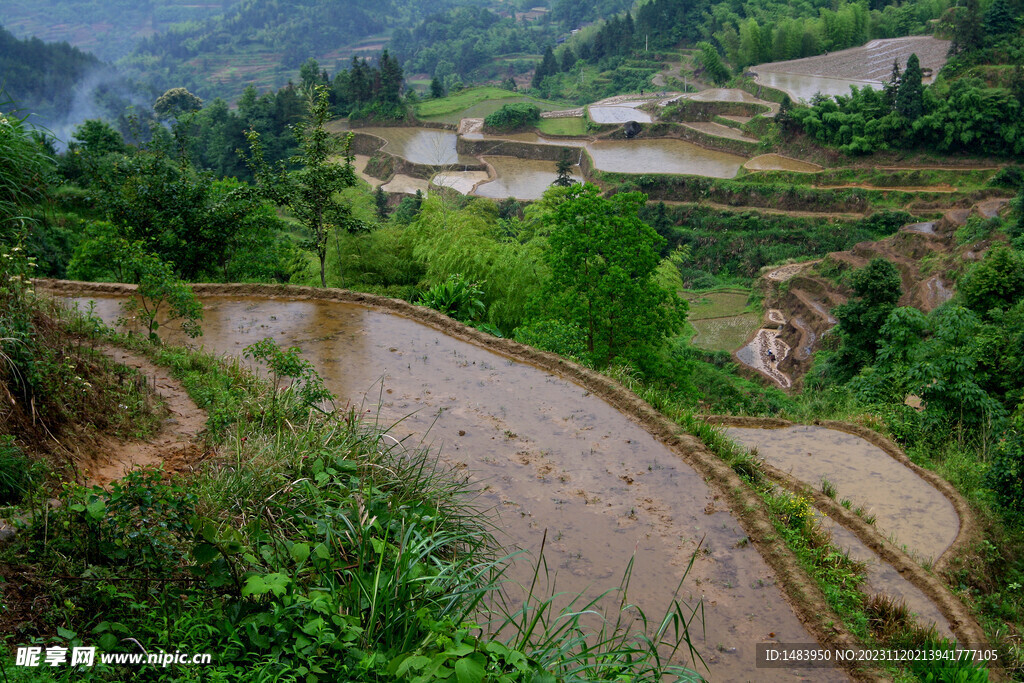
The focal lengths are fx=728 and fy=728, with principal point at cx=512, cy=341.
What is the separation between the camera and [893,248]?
104 feet

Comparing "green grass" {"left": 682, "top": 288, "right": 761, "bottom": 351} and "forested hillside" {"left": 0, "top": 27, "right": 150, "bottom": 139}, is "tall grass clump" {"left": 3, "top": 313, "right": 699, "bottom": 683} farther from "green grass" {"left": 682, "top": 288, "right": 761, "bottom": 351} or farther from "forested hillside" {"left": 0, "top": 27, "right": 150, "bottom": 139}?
"forested hillside" {"left": 0, "top": 27, "right": 150, "bottom": 139}

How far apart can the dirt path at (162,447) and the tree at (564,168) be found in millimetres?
35339

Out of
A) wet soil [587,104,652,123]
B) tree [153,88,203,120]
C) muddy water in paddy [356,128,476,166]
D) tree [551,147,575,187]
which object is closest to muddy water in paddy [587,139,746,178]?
tree [551,147,575,187]

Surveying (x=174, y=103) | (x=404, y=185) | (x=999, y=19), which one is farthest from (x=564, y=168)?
(x=174, y=103)

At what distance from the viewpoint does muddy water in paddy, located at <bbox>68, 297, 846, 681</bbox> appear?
16.0 ft

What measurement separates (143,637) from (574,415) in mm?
4878

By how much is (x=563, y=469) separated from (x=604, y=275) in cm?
727

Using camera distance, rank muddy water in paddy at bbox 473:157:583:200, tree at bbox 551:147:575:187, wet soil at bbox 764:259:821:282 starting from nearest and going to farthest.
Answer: wet soil at bbox 764:259:821:282 < tree at bbox 551:147:575:187 < muddy water in paddy at bbox 473:157:583:200

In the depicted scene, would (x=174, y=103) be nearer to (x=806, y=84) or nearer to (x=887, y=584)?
(x=806, y=84)

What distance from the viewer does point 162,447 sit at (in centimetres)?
541

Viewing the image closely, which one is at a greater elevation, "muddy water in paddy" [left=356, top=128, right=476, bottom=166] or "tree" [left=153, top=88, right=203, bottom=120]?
"tree" [left=153, top=88, right=203, bottom=120]

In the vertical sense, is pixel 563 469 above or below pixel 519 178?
above

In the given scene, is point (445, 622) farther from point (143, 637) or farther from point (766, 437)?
point (766, 437)

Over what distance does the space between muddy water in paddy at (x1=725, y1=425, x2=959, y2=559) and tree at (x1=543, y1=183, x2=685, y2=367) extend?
367cm
